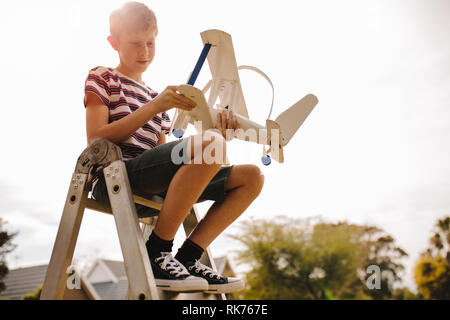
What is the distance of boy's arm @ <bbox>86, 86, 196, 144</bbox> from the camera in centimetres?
116

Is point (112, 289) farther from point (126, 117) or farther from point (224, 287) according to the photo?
point (126, 117)

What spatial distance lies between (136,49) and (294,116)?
798 mm

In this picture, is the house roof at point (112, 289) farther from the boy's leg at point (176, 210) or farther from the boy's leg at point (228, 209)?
the boy's leg at point (176, 210)

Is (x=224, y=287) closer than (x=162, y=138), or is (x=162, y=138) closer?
(x=224, y=287)

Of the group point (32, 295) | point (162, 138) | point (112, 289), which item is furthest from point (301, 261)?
point (162, 138)

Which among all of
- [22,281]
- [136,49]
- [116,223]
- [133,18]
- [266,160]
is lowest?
[22,281]

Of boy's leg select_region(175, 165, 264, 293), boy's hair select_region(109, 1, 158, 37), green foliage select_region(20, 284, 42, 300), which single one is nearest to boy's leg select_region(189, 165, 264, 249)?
boy's leg select_region(175, 165, 264, 293)

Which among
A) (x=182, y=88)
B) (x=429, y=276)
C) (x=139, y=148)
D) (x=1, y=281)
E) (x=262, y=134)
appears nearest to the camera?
(x=182, y=88)

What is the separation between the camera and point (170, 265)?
3.70 feet

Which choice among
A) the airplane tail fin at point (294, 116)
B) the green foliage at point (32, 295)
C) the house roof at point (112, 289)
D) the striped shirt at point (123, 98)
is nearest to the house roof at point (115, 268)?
the house roof at point (112, 289)
